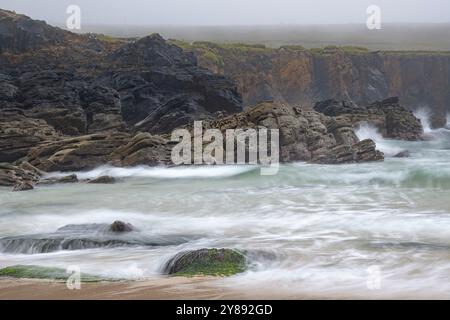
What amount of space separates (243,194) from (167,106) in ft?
82.0

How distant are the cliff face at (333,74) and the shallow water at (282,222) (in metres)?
67.7

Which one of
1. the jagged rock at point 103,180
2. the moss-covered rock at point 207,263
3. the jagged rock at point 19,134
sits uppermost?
the jagged rock at point 19,134

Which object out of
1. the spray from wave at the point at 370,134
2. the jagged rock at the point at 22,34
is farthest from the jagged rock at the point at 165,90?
the spray from wave at the point at 370,134

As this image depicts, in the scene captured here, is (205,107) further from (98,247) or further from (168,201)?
(98,247)

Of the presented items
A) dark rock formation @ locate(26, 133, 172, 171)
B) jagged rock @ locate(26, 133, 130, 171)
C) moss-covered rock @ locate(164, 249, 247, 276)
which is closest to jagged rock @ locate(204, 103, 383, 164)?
dark rock formation @ locate(26, 133, 172, 171)

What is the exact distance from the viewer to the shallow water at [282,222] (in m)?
8.52

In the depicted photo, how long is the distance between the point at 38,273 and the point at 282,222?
6650 mm

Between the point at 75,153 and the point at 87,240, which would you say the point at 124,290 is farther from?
the point at 75,153

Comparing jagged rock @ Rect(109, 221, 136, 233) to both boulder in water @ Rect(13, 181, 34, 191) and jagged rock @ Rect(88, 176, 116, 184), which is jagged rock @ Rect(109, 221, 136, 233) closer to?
boulder in water @ Rect(13, 181, 34, 191)

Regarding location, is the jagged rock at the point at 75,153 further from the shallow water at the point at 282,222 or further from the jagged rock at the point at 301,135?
the jagged rock at the point at 301,135

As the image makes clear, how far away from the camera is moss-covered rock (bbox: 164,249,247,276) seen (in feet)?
28.9
